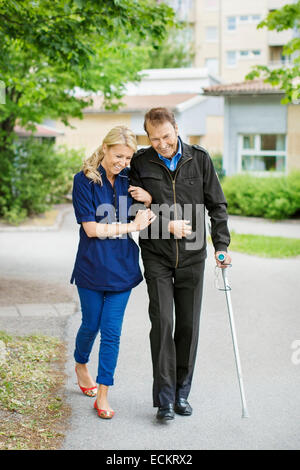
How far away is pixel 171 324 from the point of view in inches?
192

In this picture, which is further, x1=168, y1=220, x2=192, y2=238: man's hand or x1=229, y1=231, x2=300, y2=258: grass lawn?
x1=229, y1=231, x2=300, y2=258: grass lawn

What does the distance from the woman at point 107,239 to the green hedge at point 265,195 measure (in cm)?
1557

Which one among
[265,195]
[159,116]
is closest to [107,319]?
[159,116]

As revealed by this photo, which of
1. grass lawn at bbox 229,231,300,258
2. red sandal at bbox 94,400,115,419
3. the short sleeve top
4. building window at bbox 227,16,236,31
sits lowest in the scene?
grass lawn at bbox 229,231,300,258

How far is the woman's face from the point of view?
4734 mm

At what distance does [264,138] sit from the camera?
85.2ft

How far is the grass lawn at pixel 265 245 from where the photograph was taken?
43.5 feet

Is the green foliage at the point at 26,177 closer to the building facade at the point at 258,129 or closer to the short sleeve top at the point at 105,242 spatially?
the building facade at the point at 258,129

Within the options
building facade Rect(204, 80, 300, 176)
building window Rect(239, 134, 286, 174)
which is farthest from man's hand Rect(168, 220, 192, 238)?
building window Rect(239, 134, 286, 174)

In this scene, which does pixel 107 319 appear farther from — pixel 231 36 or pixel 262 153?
pixel 231 36

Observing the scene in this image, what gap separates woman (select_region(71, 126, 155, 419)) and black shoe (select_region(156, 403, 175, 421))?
33cm

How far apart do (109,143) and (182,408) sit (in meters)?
1.81

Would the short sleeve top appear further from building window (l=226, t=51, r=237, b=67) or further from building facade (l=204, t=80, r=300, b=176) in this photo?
building window (l=226, t=51, r=237, b=67)
